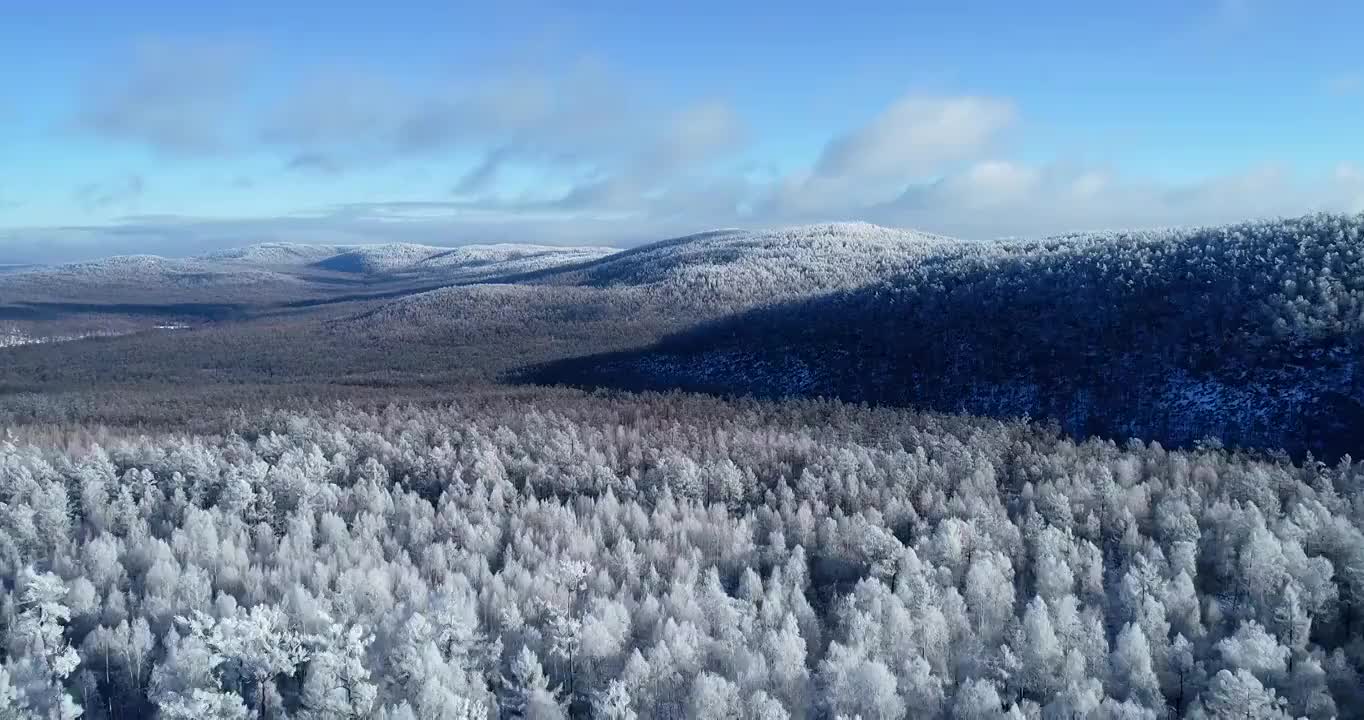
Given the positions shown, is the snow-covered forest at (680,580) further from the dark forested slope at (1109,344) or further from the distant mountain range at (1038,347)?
the distant mountain range at (1038,347)

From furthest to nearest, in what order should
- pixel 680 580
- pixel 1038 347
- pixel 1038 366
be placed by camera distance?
pixel 1038 347
pixel 1038 366
pixel 680 580

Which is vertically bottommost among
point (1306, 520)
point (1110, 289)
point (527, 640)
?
point (527, 640)

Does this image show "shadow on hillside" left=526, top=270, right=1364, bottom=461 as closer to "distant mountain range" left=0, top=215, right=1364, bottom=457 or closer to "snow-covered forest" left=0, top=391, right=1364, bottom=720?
"distant mountain range" left=0, top=215, right=1364, bottom=457

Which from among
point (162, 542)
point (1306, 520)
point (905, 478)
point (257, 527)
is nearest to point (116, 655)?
point (162, 542)

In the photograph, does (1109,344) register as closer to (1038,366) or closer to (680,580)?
(1038,366)

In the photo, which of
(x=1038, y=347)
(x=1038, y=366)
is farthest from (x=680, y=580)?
(x=1038, y=347)

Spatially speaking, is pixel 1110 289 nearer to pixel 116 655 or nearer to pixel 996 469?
pixel 996 469

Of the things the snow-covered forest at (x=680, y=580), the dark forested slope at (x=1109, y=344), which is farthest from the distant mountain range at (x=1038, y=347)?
the snow-covered forest at (x=680, y=580)
